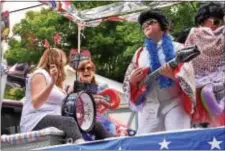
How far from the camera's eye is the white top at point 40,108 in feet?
12.4

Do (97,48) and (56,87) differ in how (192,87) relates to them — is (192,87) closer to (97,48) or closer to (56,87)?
(56,87)

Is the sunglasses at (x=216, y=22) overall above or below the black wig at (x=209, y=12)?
below

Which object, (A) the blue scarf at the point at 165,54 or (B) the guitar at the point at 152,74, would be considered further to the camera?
(A) the blue scarf at the point at 165,54

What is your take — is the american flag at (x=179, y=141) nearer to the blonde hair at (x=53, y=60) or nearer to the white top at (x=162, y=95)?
the white top at (x=162, y=95)

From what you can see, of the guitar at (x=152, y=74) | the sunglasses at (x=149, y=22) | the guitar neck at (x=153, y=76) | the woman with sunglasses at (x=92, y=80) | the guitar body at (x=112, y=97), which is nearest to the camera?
the guitar at (x=152, y=74)

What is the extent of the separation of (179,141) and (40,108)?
121cm

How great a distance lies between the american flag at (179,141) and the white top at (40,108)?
83cm

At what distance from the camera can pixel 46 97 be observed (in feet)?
12.4

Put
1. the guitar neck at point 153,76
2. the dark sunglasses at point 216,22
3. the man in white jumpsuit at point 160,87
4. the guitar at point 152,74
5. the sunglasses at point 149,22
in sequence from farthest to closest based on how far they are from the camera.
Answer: the dark sunglasses at point 216,22 → the sunglasses at point 149,22 → the man in white jumpsuit at point 160,87 → the guitar neck at point 153,76 → the guitar at point 152,74

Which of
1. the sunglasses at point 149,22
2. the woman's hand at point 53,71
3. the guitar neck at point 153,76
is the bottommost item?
the guitar neck at point 153,76

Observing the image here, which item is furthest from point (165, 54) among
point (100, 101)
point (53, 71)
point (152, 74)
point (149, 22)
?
point (100, 101)

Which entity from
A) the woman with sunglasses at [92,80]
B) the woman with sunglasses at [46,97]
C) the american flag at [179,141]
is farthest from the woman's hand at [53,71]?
the american flag at [179,141]

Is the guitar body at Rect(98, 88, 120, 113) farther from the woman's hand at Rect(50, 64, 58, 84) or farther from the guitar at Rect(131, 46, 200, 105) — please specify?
the guitar at Rect(131, 46, 200, 105)

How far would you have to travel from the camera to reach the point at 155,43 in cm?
365
